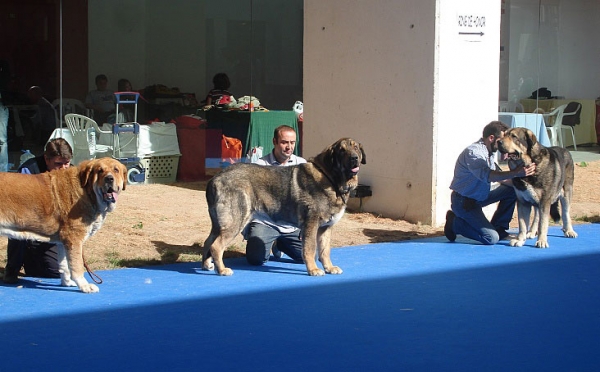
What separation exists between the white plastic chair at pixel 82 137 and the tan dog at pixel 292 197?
624cm

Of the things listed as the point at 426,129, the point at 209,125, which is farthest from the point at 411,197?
the point at 209,125

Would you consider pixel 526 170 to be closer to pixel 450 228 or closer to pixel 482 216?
pixel 482 216

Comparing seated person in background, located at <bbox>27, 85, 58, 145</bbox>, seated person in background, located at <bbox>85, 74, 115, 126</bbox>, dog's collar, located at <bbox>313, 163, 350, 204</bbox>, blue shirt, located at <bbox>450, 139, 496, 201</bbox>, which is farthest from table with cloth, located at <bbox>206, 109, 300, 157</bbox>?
dog's collar, located at <bbox>313, 163, 350, 204</bbox>

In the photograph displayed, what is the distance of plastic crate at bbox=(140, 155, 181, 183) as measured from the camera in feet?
48.7

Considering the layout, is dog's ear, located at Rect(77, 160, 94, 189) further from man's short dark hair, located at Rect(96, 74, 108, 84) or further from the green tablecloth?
the green tablecloth

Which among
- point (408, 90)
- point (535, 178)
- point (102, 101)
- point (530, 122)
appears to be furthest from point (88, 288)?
point (530, 122)

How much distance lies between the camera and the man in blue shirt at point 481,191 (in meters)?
9.74

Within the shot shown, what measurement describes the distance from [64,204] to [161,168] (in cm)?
779

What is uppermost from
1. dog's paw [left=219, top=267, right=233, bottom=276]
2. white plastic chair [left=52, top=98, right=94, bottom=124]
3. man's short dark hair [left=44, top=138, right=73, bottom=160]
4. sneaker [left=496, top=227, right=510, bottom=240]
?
white plastic chair [left=52, top=98, right=94, bottom=124]

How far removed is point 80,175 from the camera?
24.2ft

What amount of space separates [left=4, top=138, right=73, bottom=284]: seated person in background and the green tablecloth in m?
7.81

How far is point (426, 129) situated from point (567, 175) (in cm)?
205

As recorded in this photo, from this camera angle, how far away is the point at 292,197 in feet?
27.1

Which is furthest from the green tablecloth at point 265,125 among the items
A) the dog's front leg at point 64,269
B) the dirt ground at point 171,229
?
the dog's front leg at point 64,269
